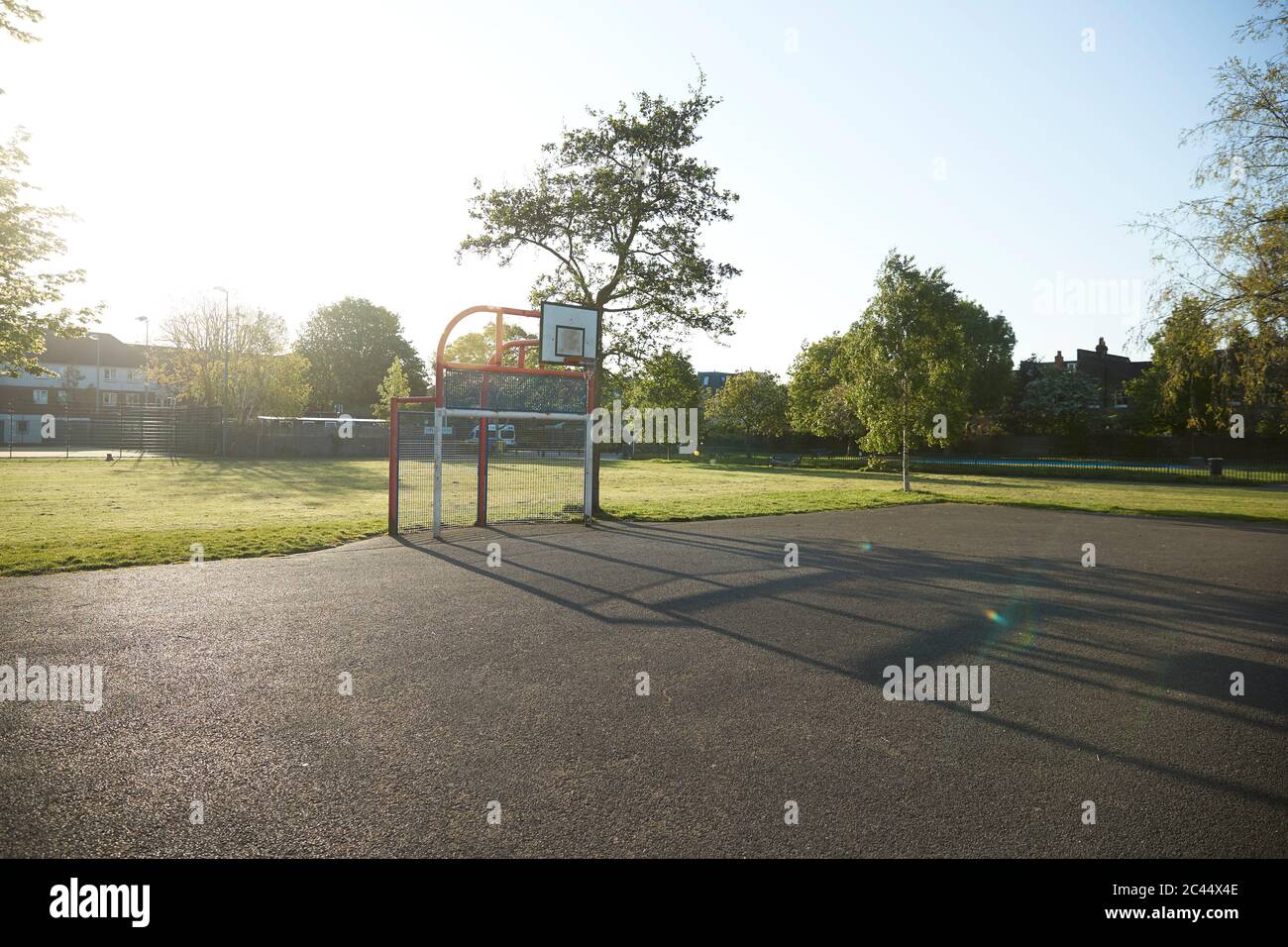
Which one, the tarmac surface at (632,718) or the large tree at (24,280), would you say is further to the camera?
the large tree at (24,280)

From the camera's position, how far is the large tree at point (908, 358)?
28250mm

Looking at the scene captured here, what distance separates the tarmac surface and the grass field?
7.00ft

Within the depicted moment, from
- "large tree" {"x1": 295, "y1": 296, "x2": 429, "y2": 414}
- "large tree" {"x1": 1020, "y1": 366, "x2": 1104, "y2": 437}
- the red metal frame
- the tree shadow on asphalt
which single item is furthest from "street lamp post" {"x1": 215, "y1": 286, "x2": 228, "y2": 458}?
"large tree" {"x1": 1020, "y1": 366, "x2": 1104, "y2": 437}

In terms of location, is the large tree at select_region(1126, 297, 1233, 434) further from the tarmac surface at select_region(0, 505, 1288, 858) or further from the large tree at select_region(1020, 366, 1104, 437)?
the large tree at select_region(1020, 366, 1104, 437)

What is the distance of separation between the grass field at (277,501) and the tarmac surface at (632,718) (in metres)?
2.13

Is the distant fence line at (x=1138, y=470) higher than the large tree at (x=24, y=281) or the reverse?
the reverse

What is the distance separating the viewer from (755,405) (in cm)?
6438

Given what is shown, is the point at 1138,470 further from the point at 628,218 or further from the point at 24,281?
the point at 24,281

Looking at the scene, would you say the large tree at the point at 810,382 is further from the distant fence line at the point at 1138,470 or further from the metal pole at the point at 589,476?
the metal pole at the point at 589,476

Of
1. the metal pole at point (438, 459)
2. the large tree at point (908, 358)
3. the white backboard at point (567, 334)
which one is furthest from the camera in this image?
the large tree at point (908, 358)

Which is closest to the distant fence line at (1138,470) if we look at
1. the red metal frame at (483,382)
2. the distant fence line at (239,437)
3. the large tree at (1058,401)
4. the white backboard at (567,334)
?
the large tree at (1058,401)

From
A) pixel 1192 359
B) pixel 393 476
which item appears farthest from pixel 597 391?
pixel 1192 359
